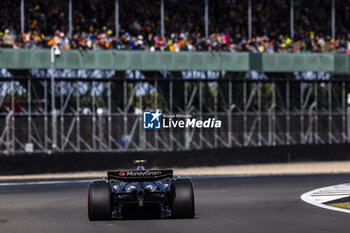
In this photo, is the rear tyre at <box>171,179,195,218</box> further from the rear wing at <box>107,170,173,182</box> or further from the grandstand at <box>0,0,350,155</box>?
the grandstand at <box>0,0,350,155</box>

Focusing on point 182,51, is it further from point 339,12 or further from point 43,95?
point 339,12

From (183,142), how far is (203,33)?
793 centimetres

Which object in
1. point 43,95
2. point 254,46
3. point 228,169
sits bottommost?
point 228,169

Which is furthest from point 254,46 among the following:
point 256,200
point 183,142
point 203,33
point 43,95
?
point 256,200

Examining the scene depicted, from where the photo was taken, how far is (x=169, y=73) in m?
43.0

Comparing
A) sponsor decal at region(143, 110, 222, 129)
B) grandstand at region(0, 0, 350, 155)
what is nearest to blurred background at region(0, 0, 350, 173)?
grandstand at region(0, 0, 350, 155)

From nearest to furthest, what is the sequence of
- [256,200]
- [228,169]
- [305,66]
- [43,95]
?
[256,200] < [228,169] < [43,95] < [305,66]

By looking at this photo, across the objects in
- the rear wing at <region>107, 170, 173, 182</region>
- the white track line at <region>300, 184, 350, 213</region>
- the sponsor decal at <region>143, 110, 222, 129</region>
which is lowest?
the white track line at <region>300, 184, 350, 213</region>

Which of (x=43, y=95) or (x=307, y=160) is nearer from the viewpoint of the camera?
(x=307, y=160)

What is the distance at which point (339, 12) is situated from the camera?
48844 millimetres

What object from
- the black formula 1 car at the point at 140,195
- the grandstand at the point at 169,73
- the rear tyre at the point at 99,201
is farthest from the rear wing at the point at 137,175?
the grandstand at the point at 169,73

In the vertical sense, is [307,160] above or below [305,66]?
below

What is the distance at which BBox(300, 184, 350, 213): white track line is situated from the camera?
639 inches

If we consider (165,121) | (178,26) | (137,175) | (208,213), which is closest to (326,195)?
(208,213)
